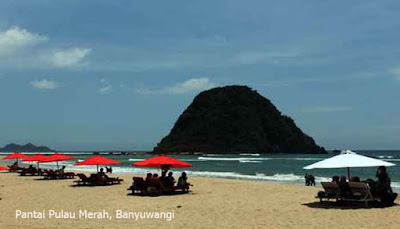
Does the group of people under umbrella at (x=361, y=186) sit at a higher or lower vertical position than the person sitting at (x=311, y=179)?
higher

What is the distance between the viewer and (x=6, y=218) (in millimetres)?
11852

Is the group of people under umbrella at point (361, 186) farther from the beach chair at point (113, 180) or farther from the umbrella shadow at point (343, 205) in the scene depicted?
the beach chair at point (113, 180)

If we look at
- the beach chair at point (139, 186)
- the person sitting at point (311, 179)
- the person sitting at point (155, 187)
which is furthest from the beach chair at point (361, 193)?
the person sitting at point (311, 179)

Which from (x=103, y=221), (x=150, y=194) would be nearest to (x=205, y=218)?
(x=103, y=221)

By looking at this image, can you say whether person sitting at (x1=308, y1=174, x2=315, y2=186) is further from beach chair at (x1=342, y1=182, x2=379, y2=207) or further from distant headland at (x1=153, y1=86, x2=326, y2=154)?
distant headland at (x1=153, y1=86, x2=326, y2=154)

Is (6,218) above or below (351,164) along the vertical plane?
below

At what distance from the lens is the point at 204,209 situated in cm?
1371

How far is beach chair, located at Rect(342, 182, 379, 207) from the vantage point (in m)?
13.9

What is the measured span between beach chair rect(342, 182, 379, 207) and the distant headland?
12877 centimetres

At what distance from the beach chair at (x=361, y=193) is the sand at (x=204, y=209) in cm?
30

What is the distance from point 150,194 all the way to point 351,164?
7.23 m

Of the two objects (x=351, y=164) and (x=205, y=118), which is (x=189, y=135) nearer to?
(x=205, y=118)

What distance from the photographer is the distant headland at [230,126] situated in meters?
144

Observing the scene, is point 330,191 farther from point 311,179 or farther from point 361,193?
point 311,179
